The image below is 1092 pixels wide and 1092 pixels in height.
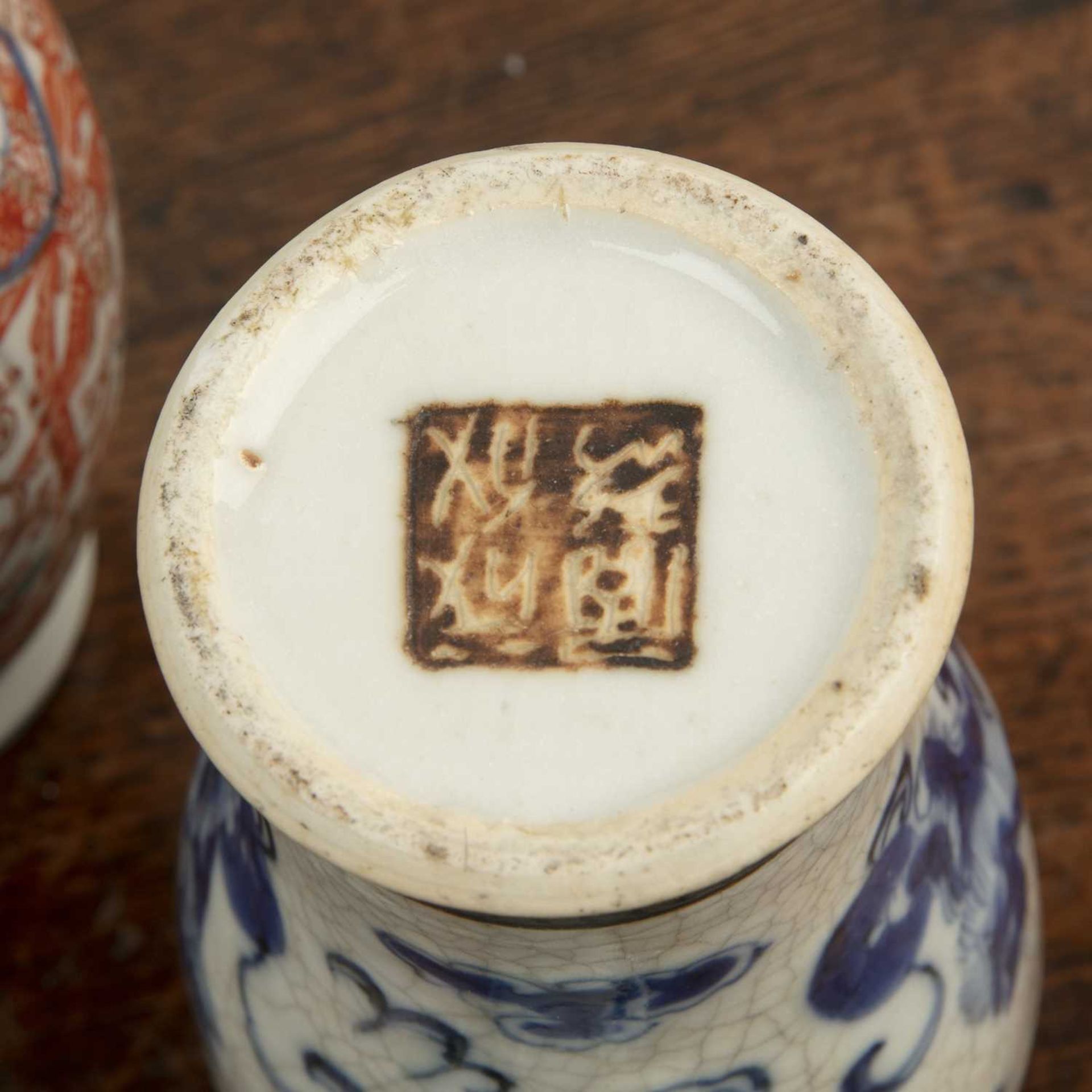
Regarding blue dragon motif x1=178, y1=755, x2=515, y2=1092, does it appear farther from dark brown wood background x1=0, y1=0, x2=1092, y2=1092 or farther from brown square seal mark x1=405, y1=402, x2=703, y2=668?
dark brown wood background x1=0, y1=0, x2=1092, y2=1092

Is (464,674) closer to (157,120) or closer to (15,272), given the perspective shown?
(15,272)

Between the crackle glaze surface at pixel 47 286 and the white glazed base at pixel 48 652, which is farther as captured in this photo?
the white glazed base at pixel 48 652

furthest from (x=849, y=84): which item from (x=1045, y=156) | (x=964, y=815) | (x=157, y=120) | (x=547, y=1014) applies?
(x=547, y=1014)

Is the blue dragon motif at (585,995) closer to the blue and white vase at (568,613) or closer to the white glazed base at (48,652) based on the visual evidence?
the blue and white vase at (568,613)

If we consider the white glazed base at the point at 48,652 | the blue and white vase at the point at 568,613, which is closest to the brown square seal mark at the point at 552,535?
the blue and white vase at the point at 568,613

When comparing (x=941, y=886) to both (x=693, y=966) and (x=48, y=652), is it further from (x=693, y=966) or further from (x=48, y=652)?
(x=48, y=652)

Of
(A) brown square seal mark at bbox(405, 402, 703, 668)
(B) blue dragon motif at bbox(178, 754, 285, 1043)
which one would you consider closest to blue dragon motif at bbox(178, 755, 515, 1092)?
(B) blue dragon motif at bbox(178, 754, 285, 1043)
